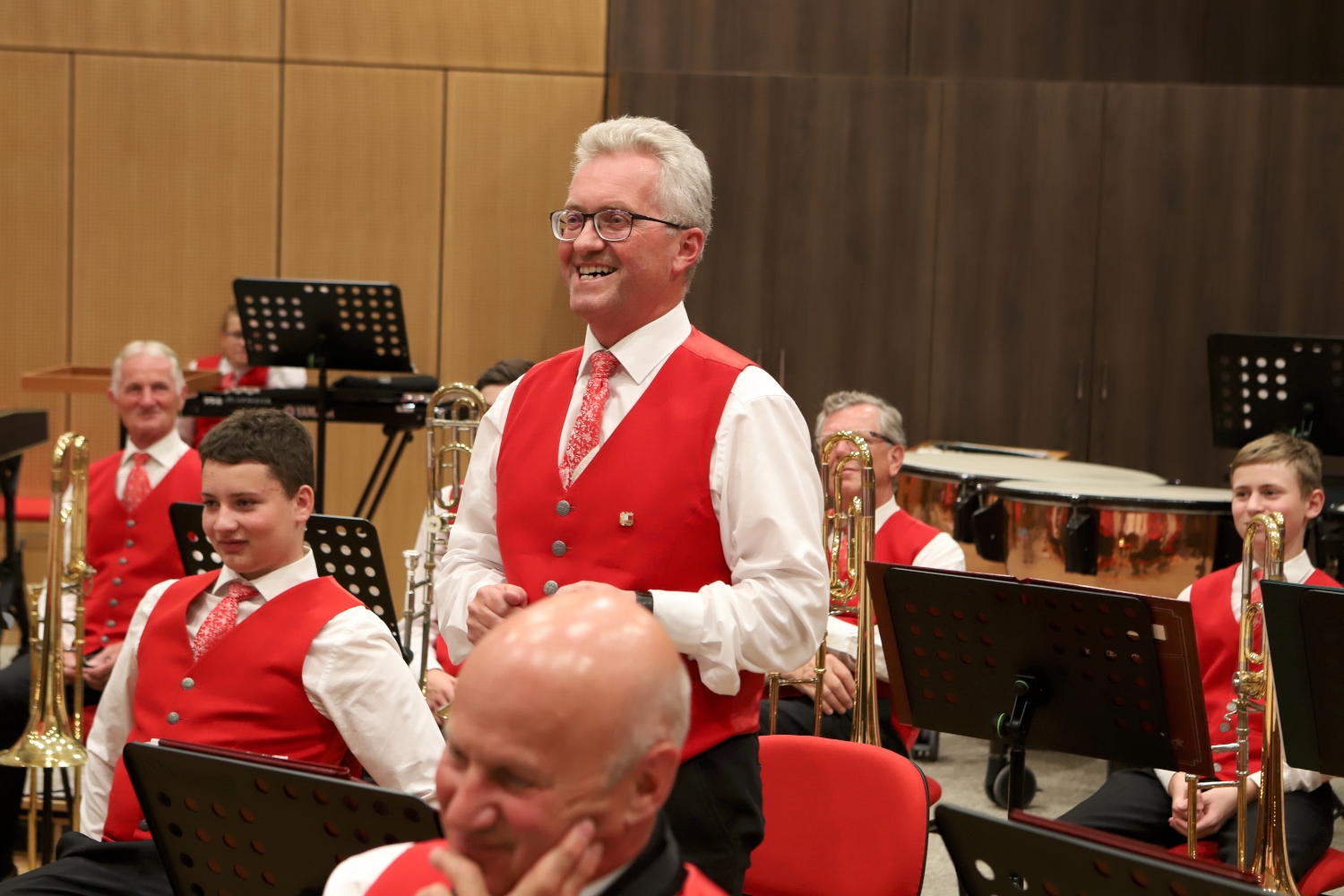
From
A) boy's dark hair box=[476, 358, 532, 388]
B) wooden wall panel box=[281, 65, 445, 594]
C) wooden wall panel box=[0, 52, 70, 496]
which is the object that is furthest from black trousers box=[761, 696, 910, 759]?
wooden wall panel box=[0, 52, 70, 496]

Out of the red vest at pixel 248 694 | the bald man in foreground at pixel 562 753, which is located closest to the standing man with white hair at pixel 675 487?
the red vest at pixel 248 694

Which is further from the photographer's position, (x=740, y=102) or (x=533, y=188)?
(x=533, y=188)

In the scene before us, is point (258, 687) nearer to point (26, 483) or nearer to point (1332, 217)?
point (26, 483)

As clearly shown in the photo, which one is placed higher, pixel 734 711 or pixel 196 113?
pixel 196 113

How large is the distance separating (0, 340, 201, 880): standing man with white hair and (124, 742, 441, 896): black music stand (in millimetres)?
2203

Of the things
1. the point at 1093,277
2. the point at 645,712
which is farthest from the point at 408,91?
the point at 645,712

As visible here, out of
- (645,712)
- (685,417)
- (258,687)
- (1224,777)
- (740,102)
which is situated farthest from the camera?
(740,102)

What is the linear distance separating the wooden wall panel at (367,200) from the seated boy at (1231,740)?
4689mm

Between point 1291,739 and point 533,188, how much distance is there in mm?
5534

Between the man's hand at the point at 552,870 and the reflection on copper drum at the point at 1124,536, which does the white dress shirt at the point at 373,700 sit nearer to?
the man's hand at the point at 552,870

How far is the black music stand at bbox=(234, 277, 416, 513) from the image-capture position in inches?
203

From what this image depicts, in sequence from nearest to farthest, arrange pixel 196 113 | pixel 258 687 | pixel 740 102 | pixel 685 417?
pixel 685 417, pixel 258 687, pixel 740 102, pixel 196 113

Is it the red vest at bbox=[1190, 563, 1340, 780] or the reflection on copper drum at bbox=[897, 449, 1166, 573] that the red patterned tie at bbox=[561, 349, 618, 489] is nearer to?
the red vest at bbox=[1190, 563, 1340, 780]

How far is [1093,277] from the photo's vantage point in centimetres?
680
